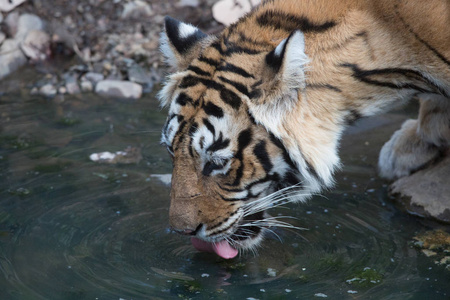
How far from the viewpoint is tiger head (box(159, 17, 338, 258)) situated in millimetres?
2479

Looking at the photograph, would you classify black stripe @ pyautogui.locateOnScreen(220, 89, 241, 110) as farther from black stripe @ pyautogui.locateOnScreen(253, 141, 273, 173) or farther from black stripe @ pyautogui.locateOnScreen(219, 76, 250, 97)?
black stripe @ pyautogui.locateOnScreen(253, 141, 273, 173)

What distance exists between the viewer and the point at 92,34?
225 inches

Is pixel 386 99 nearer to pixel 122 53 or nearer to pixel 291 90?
pixel 291 90

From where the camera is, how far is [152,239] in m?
3.01

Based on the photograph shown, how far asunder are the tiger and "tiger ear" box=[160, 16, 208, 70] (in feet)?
0.18

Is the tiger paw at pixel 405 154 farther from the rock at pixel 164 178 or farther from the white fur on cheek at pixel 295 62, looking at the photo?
the white fur on cheek at pixel 295 62

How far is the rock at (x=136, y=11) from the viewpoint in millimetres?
5898

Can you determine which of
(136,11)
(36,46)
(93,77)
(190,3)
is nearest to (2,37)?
(36,46)

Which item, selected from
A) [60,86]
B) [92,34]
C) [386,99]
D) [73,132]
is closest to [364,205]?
[386,99]

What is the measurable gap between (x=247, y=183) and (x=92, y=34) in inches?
140

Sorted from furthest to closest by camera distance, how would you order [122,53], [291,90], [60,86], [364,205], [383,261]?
[122,53], [60,86], [364,205], [383,261], [291,90]

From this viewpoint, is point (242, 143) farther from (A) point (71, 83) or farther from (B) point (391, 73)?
(A) point (71, 83)

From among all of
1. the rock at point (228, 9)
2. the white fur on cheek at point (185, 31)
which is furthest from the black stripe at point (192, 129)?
the rock at point (228, 9)

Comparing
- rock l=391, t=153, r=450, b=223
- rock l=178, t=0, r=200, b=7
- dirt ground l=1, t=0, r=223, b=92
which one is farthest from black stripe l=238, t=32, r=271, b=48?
rock l=178, t=0, r=200, b=7
